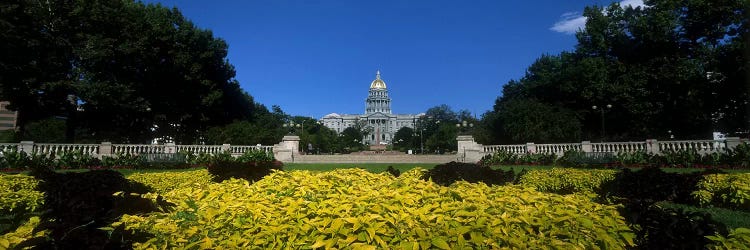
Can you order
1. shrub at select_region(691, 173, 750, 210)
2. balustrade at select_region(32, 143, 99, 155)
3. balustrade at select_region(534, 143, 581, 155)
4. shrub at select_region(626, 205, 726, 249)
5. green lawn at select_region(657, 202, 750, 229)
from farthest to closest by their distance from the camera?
balustrade at select_region(534, 143, 581, 155) → balustrade at select_region(32, 143, 99, 155) → shrub at select_region(691, 173, 750, 210) → green lawn at select_region(657, 202, 750, 229) → shrub at select_region(626, 205, 726, 249)

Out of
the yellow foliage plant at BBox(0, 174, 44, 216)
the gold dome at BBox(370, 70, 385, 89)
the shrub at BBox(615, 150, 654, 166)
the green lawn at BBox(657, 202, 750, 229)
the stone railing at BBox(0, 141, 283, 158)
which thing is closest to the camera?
the yellow foliage plant at BBox(0, 174, 44, 216)

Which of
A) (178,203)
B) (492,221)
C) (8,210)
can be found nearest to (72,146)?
(8,210)

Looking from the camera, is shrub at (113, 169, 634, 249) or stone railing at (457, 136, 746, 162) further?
stone railing at (457, 136, 746, 162)

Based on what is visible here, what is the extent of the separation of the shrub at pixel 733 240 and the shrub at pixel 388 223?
585mm

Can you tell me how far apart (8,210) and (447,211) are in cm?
675

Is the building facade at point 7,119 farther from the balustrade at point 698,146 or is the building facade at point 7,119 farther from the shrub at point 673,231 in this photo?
the balustrade at point 698,146

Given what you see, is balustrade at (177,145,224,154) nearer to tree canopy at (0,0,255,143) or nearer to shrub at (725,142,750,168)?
tree canopy at (0,0,255,143)

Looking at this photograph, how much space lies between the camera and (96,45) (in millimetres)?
28016

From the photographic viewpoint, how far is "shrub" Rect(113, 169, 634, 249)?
2.72 meters

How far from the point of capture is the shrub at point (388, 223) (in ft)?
8.91

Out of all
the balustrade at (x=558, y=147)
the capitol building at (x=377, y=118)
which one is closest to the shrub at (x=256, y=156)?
the balustrade at (x=558, y=147)

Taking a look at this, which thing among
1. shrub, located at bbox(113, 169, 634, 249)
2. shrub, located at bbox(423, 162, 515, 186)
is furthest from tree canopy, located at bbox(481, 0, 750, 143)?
shrub, located at bbox(113, 169, 634, 249)

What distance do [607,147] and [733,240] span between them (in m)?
24.4

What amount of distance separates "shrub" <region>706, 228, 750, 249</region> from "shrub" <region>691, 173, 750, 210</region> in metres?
5.36
